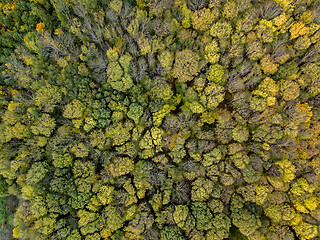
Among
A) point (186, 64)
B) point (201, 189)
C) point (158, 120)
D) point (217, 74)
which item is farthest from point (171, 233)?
point (186, 64)

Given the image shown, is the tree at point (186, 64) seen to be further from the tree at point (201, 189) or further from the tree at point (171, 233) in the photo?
the tree at point (171, 233)

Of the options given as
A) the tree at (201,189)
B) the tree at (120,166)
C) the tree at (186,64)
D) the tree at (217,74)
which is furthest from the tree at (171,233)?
the tree at (217,74)

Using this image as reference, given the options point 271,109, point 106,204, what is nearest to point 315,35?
point 271,109

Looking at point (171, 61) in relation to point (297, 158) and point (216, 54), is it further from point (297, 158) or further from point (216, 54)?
point (297, 158)

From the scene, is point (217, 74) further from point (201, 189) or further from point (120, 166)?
point (120, 166)

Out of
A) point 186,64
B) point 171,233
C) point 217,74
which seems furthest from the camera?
point 186,64

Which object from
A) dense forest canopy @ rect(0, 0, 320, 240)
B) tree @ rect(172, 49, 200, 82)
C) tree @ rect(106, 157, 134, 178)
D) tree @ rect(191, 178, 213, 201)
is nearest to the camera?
dense forest canopy @ rect(0, 0, 320, 240)

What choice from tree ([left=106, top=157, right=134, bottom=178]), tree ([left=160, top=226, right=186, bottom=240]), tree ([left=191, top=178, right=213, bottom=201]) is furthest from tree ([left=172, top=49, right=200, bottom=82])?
tree ([left=160, top=226, right=186, bottom=240])

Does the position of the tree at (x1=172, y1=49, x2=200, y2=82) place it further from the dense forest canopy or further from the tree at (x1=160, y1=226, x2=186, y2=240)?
the tree at (x1=160, y1=226, x2=186, y2=240)
